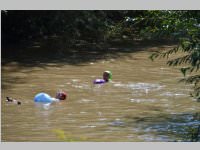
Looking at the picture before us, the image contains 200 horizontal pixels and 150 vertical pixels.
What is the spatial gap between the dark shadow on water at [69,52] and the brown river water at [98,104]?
634mm

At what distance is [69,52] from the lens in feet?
68.1

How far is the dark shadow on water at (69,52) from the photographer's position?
61.7ft

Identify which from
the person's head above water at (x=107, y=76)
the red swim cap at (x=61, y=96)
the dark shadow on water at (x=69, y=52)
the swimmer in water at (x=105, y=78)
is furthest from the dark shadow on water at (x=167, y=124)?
the dark shadow on water at (x=69, y=52)

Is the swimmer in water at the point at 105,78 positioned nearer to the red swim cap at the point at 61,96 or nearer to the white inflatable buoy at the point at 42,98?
the red swim cap at the point at 61,96

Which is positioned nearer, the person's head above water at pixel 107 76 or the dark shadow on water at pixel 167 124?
the dark shadow on water at pixel 167 124

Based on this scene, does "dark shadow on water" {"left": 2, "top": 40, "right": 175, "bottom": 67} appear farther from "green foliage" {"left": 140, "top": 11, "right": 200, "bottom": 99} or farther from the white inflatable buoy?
"green foliage" {"left": 140, "top": 11, "right": 200, "bottom": 99}

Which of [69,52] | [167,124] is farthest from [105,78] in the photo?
[69,52]

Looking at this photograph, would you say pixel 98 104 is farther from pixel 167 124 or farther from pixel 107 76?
pixel 107 76

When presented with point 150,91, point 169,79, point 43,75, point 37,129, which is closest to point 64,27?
point 43,75

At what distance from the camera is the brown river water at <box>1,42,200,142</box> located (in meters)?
9.16

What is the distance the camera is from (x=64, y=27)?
20.1 m

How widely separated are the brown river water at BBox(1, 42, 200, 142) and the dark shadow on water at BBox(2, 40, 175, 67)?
2.08 feet

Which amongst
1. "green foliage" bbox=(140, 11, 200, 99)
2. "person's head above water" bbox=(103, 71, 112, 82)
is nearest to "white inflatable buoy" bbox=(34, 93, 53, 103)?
"person's head above water" bbox=(103, 71, 112, 82)

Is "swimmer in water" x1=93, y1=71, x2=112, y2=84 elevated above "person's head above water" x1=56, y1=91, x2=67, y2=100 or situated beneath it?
elevated above
